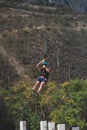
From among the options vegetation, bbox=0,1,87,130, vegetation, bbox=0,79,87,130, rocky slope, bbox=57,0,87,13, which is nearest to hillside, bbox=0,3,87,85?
vegetation, bbox=0,1,87,130

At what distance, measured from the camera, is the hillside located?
186ft

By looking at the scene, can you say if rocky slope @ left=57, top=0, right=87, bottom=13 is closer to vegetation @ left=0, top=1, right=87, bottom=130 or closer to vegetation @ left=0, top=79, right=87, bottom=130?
vegetation @ left=0, top=1, right=87, bottom=130

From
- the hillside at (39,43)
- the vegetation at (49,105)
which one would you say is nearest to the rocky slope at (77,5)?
the hillside at (39,43)

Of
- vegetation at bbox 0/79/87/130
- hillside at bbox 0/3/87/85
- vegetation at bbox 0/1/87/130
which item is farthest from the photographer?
hillside at bbox 0/3/87/85

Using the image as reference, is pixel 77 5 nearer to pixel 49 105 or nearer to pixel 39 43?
pixel 39 43

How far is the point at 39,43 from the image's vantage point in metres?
63.5

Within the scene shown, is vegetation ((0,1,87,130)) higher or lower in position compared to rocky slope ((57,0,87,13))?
higher

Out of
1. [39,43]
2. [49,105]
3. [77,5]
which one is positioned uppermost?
[49,105]

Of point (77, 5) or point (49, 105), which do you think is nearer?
point (49, 105)

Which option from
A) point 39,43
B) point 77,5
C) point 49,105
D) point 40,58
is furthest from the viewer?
point 77,5

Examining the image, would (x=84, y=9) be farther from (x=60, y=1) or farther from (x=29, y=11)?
(x=29, y=11)

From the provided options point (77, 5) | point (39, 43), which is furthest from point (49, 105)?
point (77, 5)

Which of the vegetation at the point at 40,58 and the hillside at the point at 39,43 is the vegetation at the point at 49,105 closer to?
the vegetation at the point at 40,58

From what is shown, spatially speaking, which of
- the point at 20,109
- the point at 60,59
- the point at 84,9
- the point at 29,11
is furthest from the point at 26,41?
the point at 84,9
